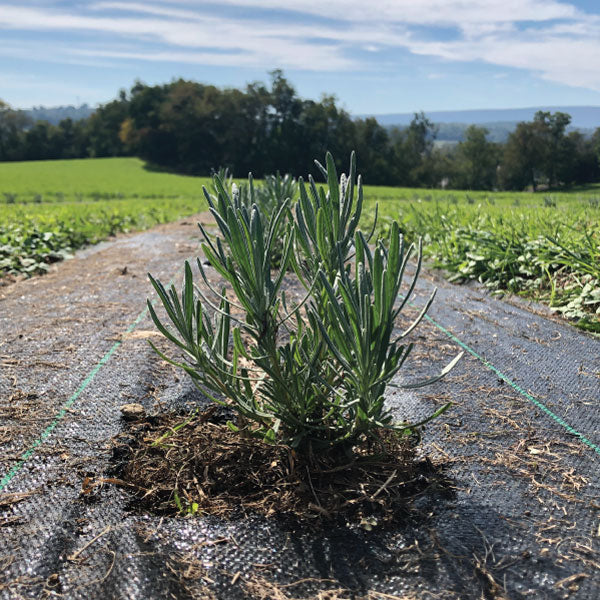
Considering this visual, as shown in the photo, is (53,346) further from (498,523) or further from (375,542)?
(498,523)

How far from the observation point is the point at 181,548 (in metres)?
1.51

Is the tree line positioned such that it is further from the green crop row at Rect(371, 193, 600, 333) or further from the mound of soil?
the mound of soil

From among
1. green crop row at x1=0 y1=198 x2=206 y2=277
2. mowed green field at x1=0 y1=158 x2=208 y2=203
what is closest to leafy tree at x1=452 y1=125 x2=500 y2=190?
mowed green field at x1=0 y1=158 x2=208 y2=203

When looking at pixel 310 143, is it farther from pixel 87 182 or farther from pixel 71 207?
pixel 71 207

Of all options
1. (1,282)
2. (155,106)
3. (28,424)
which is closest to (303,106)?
(155,106)

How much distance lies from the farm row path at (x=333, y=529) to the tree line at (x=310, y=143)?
43.1 m

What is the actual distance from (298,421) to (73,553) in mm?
718

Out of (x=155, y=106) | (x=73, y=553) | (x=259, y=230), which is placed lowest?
(x=73, y=553)

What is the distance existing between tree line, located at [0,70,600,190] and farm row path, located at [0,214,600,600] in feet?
141

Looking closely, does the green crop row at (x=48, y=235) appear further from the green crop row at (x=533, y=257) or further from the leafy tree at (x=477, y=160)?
the leafy tree at (x=477, y=160)

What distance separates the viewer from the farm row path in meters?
1.41

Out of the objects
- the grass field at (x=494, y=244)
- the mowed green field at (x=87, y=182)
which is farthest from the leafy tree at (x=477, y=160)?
the grass field at (x=494, y=244)

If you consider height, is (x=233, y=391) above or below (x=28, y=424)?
above

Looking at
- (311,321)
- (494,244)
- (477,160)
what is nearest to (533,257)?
(494,244)
